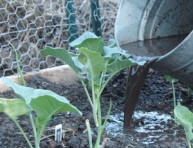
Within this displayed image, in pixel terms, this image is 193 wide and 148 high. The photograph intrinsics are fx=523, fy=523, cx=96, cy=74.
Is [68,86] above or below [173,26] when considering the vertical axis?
below

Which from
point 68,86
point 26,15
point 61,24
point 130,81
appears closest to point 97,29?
point 61,24

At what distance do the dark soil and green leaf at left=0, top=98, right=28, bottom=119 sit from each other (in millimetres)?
257

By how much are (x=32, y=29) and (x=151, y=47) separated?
3.00 feet

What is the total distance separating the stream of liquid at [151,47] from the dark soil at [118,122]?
0.23 metres

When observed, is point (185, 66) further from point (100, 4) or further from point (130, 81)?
point (100, 4)

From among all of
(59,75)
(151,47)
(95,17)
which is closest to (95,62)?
(151,47)

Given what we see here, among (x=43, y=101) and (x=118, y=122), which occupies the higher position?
(x=43, y=101)

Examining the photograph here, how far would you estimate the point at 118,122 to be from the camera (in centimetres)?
191

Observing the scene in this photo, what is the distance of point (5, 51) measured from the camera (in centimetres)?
275

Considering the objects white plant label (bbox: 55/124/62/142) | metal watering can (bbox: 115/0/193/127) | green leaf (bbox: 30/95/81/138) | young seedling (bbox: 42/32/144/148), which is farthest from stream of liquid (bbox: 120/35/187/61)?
green leaf (bbox: 30/95/81/138)

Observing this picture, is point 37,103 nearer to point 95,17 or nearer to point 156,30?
point 156,30

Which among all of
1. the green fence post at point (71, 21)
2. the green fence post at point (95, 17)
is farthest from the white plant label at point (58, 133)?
the green fence post at point (95, 17)

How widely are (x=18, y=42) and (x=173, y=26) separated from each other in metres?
0.91

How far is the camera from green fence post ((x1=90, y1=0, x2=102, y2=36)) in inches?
114
